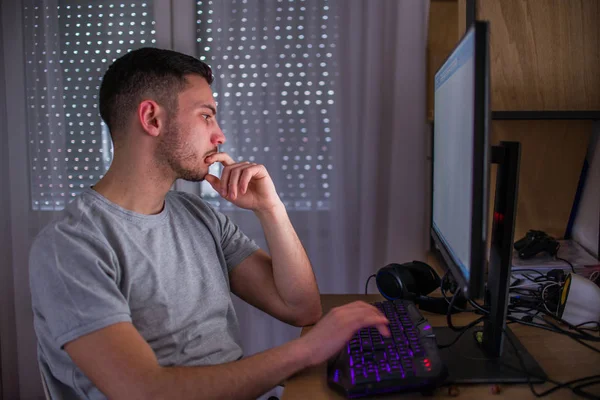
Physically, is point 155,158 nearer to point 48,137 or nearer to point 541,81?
point 541,81

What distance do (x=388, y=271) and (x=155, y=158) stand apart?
0.63 m

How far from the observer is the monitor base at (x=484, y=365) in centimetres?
93

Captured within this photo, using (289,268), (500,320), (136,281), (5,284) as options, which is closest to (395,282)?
(289,268)

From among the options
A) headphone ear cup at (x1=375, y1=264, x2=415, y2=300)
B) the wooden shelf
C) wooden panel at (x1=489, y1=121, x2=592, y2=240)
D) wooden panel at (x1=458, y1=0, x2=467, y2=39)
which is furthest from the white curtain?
headphone ear cup at (x1=375, y1=264, x2=415, y2=300)

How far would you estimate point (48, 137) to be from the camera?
2.36 m

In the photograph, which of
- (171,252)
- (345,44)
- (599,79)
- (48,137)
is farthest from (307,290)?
(48,137)

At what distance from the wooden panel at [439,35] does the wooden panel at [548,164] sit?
1.82 ft

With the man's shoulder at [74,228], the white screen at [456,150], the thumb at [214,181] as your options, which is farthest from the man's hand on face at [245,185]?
the white screen at [456,150]

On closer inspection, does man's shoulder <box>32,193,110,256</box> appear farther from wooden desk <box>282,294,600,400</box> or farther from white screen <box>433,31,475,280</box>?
white screen <box>433,31,475,280</box>

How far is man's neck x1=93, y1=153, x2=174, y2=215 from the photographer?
4.02ft

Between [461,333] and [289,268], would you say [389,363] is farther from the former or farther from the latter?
[289,268]

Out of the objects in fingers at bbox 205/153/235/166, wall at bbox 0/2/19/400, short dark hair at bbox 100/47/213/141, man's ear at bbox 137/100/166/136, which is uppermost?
short dark hair at bbox 100/47/213/141

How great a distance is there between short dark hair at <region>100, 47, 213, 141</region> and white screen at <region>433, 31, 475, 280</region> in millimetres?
607

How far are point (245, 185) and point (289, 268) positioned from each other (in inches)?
9.4
